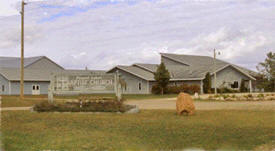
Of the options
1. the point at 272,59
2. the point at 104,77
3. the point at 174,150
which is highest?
the point at 272,59

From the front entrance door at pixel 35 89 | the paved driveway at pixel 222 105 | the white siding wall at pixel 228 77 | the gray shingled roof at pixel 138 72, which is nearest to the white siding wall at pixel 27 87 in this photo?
the front entrance door at pixel 35 89

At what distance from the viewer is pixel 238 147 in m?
9.57

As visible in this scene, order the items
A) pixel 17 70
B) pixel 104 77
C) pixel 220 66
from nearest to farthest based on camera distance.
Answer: pixel 104 77
pixel 220 66
pixel 17 70

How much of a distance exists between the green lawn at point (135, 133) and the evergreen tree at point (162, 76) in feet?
94.2

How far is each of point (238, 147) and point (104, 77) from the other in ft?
35.2

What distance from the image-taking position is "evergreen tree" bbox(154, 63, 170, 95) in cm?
4300

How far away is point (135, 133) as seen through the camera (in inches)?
441

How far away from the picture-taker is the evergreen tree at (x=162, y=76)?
43.0 meters

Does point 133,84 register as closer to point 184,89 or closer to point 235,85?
point 184,89

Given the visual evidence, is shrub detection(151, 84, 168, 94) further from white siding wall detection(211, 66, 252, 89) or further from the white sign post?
the white sign post

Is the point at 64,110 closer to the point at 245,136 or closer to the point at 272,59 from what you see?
the point at 245,136

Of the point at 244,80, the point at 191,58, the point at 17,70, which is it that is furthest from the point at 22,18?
the point at 191,58

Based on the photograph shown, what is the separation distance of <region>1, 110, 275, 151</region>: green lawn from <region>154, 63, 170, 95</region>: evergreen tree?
94.2ft

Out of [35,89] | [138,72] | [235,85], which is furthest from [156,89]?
[35,89]
